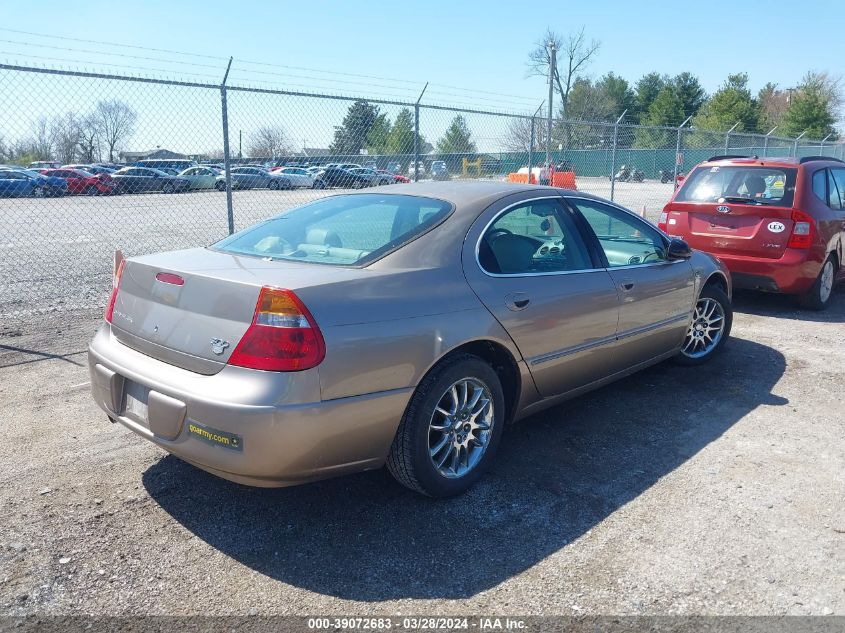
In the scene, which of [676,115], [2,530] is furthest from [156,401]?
[676,115]

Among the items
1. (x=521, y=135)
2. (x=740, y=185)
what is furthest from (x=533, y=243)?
(x=521, y=135)

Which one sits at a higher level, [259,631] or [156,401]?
[156,401]

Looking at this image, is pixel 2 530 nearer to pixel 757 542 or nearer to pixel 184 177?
pixel 757 542

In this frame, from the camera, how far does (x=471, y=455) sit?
11.6 feet

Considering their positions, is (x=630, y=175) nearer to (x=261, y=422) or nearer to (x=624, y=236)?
(x=624, y=236)

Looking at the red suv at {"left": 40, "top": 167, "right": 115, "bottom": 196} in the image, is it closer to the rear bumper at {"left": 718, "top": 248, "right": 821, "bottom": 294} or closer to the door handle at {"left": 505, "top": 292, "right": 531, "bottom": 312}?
the door handle at {"left": 505, "top": 292, "right": 531, "bottom": 312}

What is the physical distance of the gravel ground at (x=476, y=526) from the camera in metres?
2.65

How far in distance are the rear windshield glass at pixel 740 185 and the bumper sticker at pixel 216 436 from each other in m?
6.52

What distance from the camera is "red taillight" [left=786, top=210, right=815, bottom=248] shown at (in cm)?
711

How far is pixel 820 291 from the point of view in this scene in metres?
7.51

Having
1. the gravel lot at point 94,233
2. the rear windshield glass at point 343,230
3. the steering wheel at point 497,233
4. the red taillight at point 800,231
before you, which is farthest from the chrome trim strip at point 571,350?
the gravel lot at point 94,233

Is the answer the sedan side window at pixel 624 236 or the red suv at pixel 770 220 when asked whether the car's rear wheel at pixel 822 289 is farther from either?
the sedan side window at pixel 624 236

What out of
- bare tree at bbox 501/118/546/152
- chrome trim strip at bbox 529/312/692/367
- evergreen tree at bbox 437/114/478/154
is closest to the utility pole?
bare tree at bbox 501/118/546/152

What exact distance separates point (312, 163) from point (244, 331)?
5467 mm
